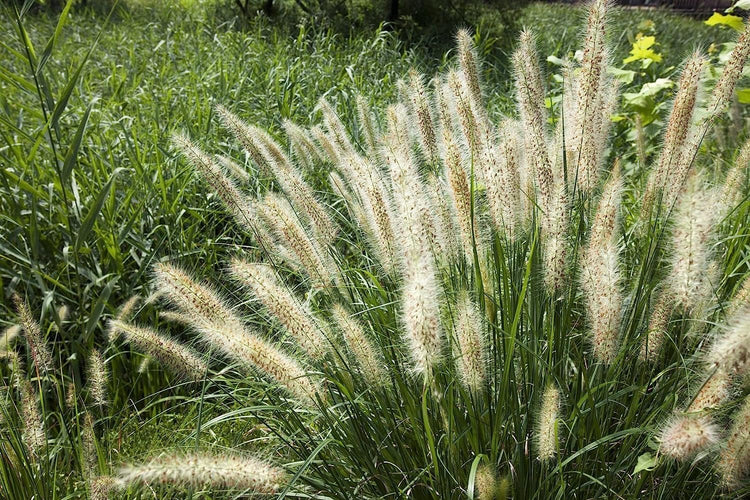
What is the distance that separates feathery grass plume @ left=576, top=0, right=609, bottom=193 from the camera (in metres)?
1.67

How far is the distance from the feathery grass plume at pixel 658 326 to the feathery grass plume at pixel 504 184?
41cm

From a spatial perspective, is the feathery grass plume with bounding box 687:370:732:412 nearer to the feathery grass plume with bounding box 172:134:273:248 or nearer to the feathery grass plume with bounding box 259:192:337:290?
the feathery grass plume with bounding box 259:192:337:290

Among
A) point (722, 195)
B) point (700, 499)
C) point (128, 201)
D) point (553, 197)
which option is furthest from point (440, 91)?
point (128, 201)

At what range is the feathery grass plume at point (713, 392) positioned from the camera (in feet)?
4.32

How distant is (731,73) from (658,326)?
640mm

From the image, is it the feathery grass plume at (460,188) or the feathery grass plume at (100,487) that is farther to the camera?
the feathery grass plume at (460,188)

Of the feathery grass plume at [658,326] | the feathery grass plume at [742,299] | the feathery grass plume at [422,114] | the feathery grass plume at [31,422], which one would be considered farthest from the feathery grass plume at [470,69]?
the feathery grass plume at [31,422]

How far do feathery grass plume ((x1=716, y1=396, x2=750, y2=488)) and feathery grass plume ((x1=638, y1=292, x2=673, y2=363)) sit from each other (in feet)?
1.22

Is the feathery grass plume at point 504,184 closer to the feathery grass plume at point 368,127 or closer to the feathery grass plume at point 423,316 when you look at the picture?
the feathery grass plume at point 423,316

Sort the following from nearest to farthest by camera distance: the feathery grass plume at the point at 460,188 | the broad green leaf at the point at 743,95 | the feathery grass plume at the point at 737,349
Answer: the feathery grass plume at the point at 737,349, the feathery grass plume at the point at 460,188, the broad green leaf at the point at 743,95

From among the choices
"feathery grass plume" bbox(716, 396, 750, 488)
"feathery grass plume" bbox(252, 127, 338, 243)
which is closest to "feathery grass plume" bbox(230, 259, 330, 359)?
"feathery grass plume" bbox(252, 127, 338, 243)

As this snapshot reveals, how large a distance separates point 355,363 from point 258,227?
0.46m

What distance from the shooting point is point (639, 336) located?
1.72m

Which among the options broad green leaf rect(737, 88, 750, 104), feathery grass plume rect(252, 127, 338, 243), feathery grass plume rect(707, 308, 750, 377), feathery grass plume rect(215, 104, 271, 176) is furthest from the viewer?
broad green leaf rect(737, 88, 750, 104)
